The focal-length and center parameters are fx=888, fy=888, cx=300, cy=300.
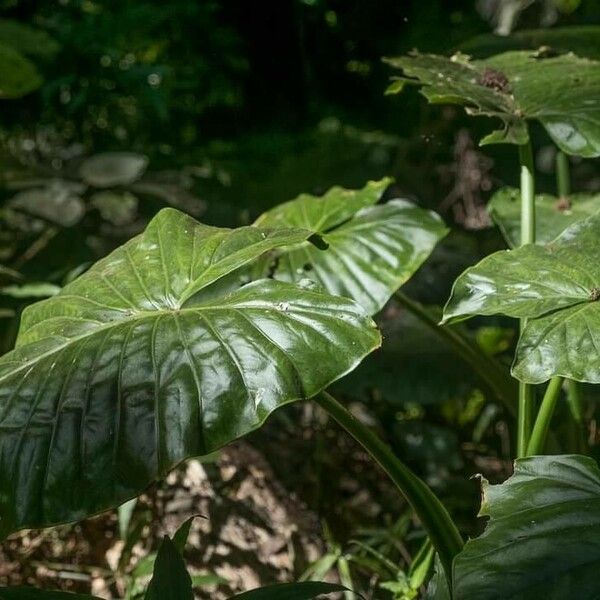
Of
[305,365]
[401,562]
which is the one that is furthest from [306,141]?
[305,365]

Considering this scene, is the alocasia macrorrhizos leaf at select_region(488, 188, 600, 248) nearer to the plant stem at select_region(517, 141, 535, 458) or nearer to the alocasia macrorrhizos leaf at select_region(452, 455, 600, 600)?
the plant stem at select_region(517, 141, 535, 458)

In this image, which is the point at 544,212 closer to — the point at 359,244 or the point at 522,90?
the point at 522,90

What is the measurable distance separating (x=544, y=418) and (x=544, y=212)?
0.69 meters

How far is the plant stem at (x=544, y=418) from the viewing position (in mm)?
1090

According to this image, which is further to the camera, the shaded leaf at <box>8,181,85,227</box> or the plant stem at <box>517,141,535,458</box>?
the shaded leaf at <box>8,181,85,227</box>

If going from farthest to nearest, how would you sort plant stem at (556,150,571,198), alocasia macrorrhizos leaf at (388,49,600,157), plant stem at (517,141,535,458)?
plant stem at (556,150,571,198)
alocasia macrorrhizos leaf at (388,49,600,157)
plant stem at (517,141,535,458)

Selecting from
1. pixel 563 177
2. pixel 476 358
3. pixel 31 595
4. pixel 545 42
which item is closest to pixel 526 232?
pixel 476 358

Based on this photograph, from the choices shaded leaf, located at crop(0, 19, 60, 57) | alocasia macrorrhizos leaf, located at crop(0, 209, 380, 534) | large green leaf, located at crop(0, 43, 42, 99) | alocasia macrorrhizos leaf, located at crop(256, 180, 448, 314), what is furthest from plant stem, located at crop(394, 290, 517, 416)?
shaded leaf, located at crop(0, 19, 60, 57)

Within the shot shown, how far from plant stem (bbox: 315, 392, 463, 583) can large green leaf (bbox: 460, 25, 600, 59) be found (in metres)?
1.38

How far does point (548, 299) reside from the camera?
40.4 inches

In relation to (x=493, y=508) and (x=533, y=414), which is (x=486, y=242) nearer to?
(x=533, y=414)

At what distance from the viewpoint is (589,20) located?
2.62 m

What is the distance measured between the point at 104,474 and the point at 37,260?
1.42m

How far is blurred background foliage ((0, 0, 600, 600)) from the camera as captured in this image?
1.93 metres
